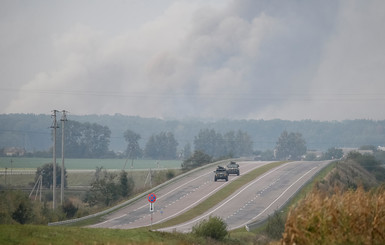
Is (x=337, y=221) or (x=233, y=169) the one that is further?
(x=233, y=169)

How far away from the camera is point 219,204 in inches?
2507

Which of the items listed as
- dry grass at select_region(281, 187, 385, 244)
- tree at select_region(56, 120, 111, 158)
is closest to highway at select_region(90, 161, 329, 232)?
dry grass at select_region(281, 187, 385, 244)

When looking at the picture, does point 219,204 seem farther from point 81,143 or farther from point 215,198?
point 81,143

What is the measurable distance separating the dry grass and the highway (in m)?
25.7

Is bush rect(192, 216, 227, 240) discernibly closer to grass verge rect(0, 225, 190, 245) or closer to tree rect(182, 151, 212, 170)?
grass verge rect(0, 225, 190, 245)

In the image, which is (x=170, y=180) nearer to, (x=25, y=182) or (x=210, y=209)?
(x=210, y=209)

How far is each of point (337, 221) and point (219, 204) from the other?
4327 cm

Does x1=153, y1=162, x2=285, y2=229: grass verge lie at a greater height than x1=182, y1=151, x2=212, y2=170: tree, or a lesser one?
lesser

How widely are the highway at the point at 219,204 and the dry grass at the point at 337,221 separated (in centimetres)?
2572

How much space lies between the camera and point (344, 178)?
3083 inches

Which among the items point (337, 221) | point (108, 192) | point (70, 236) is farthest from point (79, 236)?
point (108, 192)

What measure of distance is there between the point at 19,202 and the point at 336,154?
153 meters

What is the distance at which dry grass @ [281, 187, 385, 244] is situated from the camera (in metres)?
19.7

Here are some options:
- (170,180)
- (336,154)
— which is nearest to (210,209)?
(170,180)
